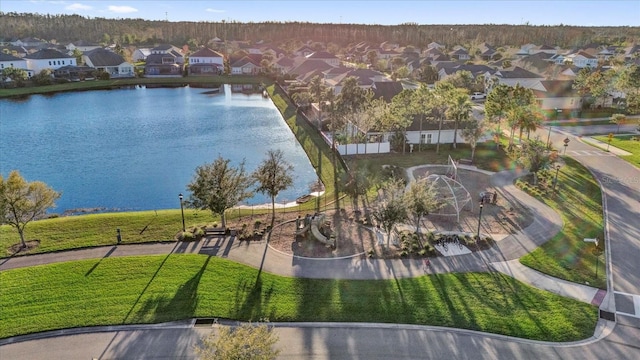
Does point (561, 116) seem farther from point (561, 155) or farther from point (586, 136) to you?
point (561, 155)

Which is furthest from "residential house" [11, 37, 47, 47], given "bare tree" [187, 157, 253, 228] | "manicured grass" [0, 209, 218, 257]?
"bare tree" [187, 157, 253, 228]

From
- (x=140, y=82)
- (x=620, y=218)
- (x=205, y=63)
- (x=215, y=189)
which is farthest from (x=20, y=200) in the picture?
(x=205, y=63)

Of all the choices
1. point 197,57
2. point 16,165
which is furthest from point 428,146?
point 197,57

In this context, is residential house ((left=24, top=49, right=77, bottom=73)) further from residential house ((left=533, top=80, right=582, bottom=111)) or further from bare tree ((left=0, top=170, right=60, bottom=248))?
residential house ((left=533, top=80, right=582, bottom=111))

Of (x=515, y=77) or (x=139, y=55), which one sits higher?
(x=139, y=55)

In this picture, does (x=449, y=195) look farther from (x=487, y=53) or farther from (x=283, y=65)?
(x=487, y=53)
